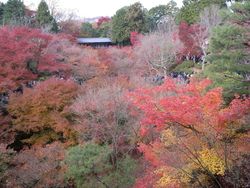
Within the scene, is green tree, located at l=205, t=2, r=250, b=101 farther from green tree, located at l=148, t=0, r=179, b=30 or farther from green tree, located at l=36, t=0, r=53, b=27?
green tree, located at l=148, t=0, r=179, b=30

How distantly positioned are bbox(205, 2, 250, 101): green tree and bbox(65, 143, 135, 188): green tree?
5.53 meters

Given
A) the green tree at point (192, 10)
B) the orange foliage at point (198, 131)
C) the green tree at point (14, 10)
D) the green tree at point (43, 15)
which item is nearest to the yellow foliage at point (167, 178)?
the orange foliage at point (198, 131)

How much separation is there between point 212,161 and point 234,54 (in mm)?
4923

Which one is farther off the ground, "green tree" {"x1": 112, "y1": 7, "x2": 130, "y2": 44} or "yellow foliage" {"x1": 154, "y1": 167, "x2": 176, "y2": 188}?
"green tree" {"x1": 112, "y1": 7, "x2": 130, "y2": 44}

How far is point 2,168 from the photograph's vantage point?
14547 millimetres

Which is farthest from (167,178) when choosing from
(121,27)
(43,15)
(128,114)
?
(43,15)

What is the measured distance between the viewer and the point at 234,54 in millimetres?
13375

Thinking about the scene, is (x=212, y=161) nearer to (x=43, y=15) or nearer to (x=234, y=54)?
(x=234, y=54)

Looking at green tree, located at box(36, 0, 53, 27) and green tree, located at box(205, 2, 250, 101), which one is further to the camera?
green tree, located at box(36, 0, 53, 27)

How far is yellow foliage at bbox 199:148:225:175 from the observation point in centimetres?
1020

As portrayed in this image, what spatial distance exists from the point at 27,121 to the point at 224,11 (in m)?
10.6

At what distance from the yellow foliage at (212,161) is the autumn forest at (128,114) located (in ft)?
0.10

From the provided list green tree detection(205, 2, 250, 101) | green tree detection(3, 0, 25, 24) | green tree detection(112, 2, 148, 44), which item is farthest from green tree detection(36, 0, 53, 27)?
green tree detection(205, 2, 250, 101)

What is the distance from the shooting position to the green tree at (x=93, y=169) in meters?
14.9
